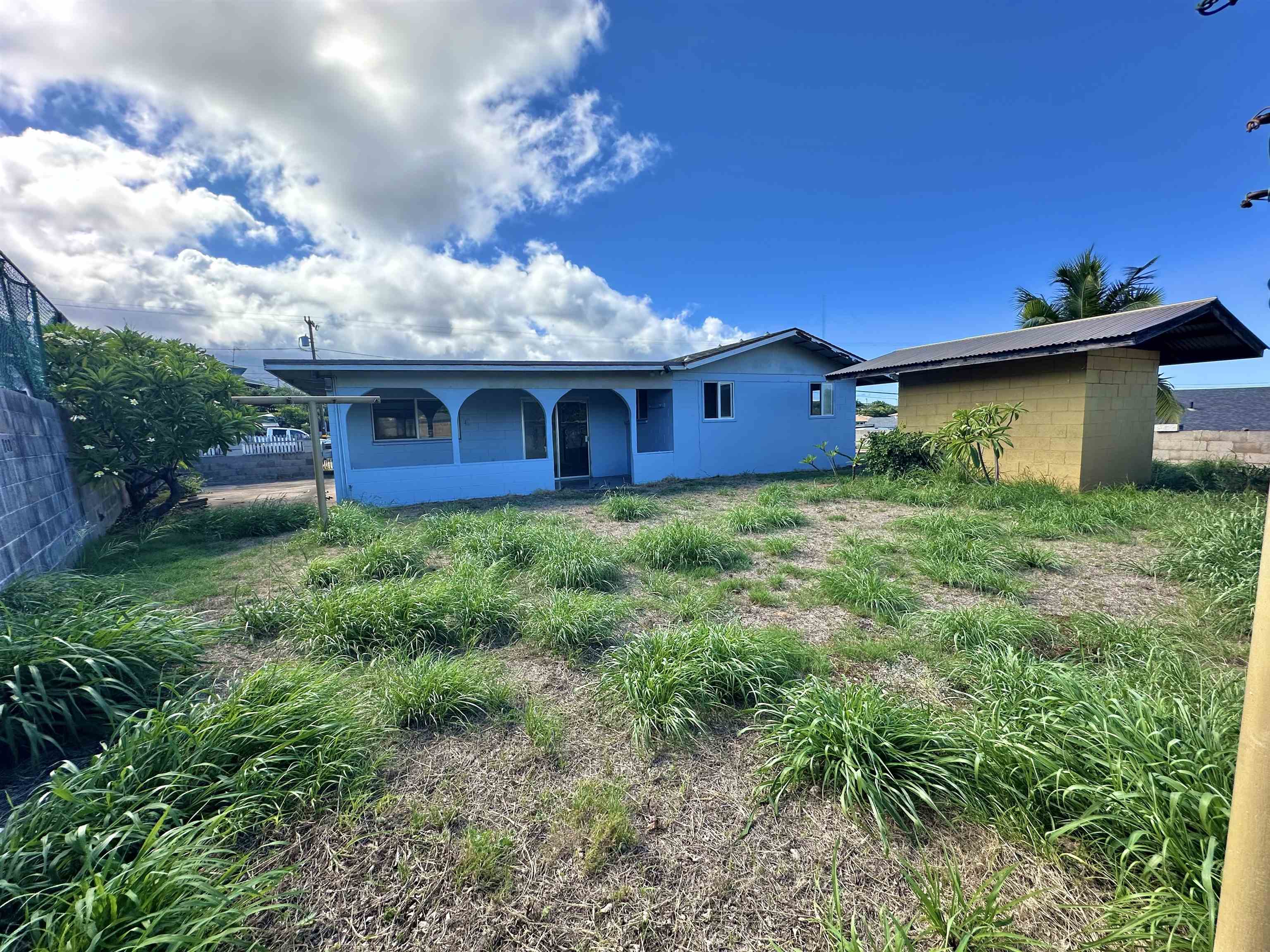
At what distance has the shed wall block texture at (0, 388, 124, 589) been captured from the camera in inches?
156

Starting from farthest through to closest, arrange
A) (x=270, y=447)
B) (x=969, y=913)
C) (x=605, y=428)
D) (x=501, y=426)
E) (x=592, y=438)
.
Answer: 1. (x=270, y=447)
2. (x=605, y=428)
3. (x=592, y=438)
4. (x=501, y=426)
5. (x=969, y=913)

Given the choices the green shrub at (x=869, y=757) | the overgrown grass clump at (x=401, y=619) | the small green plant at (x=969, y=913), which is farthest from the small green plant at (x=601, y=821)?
the overgrown grass clump at (x=401, y=619)

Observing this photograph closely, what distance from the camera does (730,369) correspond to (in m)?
12.6

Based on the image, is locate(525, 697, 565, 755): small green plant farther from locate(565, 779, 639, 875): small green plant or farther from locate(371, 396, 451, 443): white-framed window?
locate(371, 396, 451, 443): white-framed window

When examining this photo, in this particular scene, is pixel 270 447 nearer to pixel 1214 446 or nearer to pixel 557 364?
pixel 557 364

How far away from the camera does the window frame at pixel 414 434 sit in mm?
10672

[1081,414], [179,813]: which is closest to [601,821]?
[179,813]

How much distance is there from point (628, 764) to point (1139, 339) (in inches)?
356


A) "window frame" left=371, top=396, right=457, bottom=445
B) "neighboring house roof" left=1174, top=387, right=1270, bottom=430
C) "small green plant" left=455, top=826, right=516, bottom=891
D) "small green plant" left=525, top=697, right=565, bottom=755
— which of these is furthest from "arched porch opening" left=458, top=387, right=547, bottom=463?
"neighboring house roof" left=1174, top=387, right=1270, bottom=430

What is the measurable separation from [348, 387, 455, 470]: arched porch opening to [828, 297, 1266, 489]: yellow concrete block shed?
1066cm

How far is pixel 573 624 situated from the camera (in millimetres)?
3447

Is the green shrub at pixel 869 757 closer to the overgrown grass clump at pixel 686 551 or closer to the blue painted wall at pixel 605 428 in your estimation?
the overgrown grass clump at pixel 686 551

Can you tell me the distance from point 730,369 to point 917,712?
11.1m

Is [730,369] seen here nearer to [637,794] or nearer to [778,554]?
[778,554]
